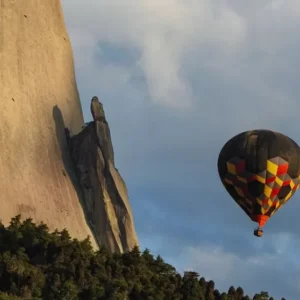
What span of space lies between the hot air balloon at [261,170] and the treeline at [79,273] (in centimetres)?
377

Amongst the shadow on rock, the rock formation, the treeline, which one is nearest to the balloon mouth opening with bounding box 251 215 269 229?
the treeline

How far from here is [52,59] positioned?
208 ft

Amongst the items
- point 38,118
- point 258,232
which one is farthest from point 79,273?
point 38,118

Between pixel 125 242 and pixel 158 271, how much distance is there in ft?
26.4

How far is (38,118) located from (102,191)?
432 cm

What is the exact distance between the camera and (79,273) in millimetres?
46688

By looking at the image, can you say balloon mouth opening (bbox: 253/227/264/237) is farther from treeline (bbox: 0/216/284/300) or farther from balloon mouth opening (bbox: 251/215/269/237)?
treeline (bbox: 0/216/284/300)

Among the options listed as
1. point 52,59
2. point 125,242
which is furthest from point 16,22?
point 125,242

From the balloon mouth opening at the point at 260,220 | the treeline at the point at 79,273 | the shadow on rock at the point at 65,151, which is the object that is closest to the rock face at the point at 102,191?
the shadow on rock at the point at 65,151

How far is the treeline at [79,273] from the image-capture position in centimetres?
4512

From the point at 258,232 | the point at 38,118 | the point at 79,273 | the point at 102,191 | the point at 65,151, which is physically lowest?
the point at 79,273

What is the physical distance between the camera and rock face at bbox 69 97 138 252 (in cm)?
5953

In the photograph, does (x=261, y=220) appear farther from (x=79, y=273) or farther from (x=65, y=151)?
(x=65, y=151)

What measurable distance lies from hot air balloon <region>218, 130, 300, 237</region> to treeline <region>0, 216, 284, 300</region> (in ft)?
12.4
